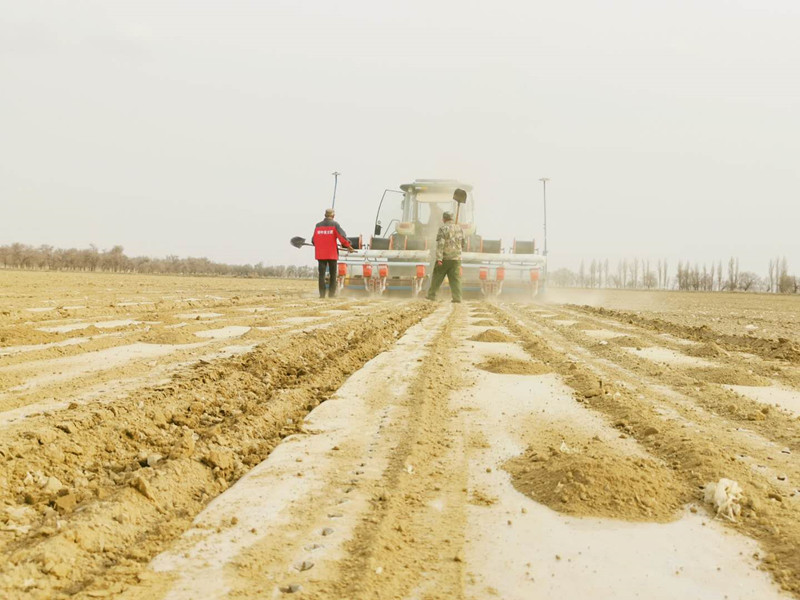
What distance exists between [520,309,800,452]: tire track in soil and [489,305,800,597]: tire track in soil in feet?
0.41

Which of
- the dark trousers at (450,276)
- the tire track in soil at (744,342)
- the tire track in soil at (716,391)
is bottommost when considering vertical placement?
the tire track in soil at (744,342)

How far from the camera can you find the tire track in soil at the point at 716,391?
141 inches

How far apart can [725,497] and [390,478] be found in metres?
1.25

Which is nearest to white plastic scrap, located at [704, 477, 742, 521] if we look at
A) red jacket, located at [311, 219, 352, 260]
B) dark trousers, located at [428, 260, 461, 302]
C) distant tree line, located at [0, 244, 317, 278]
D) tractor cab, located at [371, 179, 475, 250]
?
dark trousers, located at [428, 260, 461, 302]

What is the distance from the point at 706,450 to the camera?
2.97 meters

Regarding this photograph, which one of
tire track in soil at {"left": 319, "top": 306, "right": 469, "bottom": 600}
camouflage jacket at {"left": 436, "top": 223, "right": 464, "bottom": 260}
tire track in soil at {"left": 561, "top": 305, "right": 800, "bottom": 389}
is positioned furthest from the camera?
camouflage jacket at {"left": 436, "top": 223, "right": 464, "bottom": 260}

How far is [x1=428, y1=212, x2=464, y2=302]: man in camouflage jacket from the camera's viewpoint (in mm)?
14102

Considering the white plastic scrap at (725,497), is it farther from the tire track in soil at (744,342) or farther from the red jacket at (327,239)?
the red jacket at (327,239)

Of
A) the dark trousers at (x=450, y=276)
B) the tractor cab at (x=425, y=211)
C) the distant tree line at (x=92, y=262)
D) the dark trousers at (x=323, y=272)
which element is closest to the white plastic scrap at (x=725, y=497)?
the dark trousers at (x=450, y=276)

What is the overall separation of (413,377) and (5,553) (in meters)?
3.13

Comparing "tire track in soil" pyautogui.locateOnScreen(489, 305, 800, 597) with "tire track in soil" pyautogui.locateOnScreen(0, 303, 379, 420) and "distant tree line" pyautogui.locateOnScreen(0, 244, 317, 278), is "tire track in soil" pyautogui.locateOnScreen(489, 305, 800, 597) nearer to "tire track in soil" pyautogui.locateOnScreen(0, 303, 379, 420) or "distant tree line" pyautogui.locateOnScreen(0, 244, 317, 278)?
"tire track in soil" pyautogui.locateOnScreen(0, 303, 379, 420)

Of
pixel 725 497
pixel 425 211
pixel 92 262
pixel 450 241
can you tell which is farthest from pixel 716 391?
pixel 92 262

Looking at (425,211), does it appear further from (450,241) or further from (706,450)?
(706,450)

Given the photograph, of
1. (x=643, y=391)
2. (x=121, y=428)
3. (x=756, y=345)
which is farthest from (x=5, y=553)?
(x=756, y=345)
